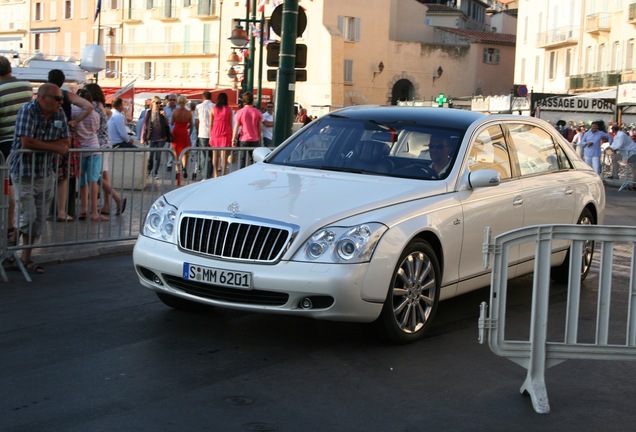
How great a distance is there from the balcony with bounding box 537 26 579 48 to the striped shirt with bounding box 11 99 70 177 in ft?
180

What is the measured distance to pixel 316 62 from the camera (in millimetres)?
73250

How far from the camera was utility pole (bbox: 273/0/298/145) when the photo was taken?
526 inches

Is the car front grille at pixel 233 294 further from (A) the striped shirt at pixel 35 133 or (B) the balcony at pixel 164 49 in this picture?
(B) the balcony at pixel 164 49

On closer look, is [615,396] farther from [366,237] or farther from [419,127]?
[419,127]

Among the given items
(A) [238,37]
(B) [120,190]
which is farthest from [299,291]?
(A) [238,37]

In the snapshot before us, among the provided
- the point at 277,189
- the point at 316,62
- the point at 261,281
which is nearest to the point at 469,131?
the point at 277,189

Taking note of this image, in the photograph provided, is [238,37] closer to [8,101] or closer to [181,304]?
[8,101]

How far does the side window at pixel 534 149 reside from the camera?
338 inches

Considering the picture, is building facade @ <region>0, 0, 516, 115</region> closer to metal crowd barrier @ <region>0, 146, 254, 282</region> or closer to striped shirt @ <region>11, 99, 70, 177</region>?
metal crowd barrier @ <region>0, 146, 254, 282</region>

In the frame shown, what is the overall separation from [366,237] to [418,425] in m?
1.64

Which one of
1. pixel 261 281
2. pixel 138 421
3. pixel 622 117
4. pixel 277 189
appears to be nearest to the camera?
pixel 138 421

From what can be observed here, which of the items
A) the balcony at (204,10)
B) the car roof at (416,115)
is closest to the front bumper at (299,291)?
the car roof at (416,115)

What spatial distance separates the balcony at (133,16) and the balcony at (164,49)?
189 centimetres

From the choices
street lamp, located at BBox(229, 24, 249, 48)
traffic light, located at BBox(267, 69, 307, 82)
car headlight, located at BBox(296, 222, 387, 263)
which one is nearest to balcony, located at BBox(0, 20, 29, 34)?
street lamp, located at BBox(229, 24, 249, 48)
